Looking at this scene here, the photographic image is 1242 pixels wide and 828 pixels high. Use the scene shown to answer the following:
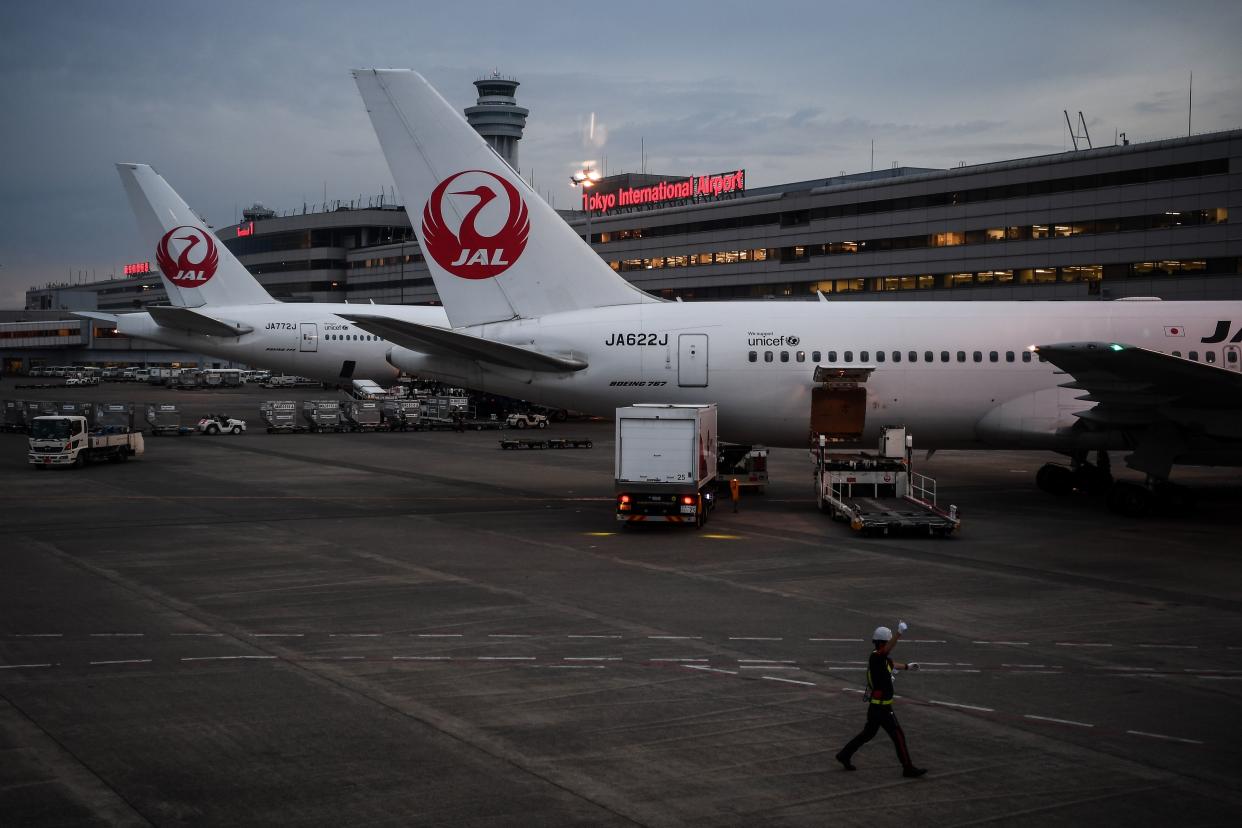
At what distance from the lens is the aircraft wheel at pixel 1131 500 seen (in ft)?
94.8

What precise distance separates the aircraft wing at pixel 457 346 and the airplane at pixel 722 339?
0.13 m

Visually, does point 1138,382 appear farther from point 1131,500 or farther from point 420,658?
point 420,658

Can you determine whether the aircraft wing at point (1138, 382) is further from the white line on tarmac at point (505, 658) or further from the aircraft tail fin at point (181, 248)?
the aircraft tail fin at point (181, 248)

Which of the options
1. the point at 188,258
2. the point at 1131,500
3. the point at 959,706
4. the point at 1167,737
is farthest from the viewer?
the point at 188,258

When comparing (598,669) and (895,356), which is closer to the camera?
(598,669)

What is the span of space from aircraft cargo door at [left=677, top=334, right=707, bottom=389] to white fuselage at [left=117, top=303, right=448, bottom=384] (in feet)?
103

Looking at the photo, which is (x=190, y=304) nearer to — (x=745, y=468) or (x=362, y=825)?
(x=745, y=468)

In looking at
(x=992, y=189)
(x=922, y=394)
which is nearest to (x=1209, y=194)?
(x=992, y=189)

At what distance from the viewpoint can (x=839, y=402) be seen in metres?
31.4

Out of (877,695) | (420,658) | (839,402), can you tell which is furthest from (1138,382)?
(420,658)

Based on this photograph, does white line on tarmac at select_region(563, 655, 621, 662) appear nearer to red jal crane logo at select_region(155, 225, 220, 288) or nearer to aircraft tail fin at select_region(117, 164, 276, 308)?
aircraft tail fin at select_region(117, 164, 276, 308)

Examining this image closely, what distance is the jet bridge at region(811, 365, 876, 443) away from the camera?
31.2 m

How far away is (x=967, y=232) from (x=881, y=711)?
2596 inches

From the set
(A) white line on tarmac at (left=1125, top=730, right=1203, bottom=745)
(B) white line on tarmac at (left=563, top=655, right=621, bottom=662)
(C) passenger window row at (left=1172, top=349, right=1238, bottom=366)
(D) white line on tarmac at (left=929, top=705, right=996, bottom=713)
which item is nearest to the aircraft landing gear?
(C) passenger window row at (left=1172, top=349, right=1238, bottom=366)
